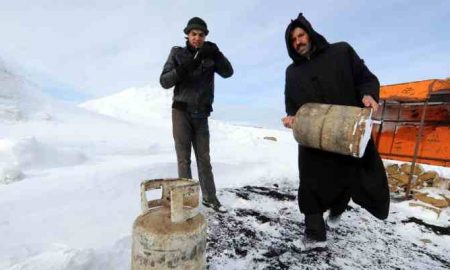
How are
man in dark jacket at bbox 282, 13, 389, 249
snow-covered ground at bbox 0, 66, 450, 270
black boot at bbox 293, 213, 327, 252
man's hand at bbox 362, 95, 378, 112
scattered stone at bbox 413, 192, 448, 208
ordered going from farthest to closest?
1. scattered stone at bbox 413, 192, 448, 208
2. man in dark jacket at bbox 282, 13, 389, 249
3. black boot at bbox 293, 213, 327, 252
4. man's hand at bbox 362, 95, 378, 112
5. snow-covered ground at bbox 0, 66, 450, 270

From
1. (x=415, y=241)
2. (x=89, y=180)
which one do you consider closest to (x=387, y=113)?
Result: (x=415, y=241)

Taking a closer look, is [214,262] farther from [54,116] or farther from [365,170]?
[54,116]

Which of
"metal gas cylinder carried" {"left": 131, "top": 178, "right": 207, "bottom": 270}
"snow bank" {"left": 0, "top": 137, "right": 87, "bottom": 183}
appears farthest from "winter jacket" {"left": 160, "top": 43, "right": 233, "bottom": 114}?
"snow bank" {"left": 0, "top": 137, "right": 87, "bottom": 183}

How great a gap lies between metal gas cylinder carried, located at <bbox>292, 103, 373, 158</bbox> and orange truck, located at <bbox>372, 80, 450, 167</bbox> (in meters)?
4.56

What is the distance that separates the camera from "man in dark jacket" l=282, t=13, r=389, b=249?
3439 mm

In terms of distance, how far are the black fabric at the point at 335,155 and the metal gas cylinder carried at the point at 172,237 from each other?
1870 millimetres

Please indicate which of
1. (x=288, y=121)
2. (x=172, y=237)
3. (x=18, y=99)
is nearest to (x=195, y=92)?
(x=288, y=121)

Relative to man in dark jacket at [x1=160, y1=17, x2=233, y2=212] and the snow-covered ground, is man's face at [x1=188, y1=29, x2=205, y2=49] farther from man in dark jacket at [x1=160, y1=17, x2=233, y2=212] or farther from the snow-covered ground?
the snow-covered ground

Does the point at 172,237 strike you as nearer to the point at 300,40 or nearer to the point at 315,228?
the point at 315,228

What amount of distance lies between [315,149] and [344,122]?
2.02ft

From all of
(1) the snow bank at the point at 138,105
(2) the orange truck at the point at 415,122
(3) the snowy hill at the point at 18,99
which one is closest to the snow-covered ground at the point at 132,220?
(2) the orange truck at the point at 415,122

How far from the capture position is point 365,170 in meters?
3.45

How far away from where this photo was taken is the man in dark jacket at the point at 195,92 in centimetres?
381

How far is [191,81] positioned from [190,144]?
0.74 meters
